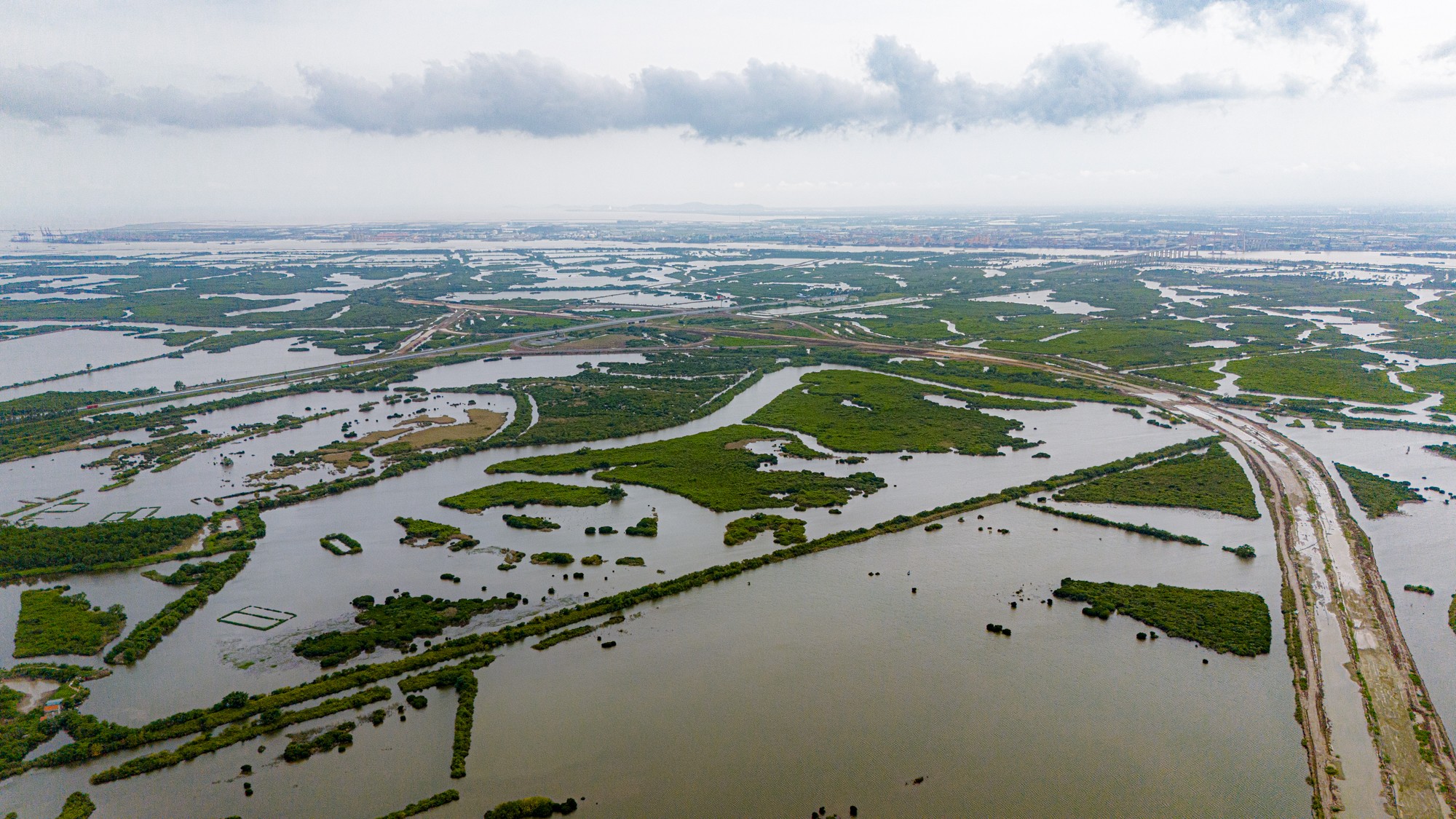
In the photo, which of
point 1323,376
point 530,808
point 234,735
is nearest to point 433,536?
point 234,735

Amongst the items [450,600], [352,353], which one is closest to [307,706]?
[450,600]

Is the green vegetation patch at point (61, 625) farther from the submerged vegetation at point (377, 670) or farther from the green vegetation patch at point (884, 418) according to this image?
the green vegetation patch at point (884, 418)

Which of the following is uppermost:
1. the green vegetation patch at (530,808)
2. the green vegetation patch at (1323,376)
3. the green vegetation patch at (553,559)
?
the green vegetation patch at (1323,376)

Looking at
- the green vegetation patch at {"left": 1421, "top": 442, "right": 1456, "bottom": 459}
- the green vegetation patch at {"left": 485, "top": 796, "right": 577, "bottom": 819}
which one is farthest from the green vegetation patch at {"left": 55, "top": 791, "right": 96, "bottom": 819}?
the green vegetation patch at {"left": 1421, "top": 442, "right": 1456, "bottom": 459}

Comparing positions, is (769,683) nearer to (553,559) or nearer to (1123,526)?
(553,559)

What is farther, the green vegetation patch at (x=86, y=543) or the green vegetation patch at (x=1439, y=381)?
the green vegetation patch at (x=1439, y=381)

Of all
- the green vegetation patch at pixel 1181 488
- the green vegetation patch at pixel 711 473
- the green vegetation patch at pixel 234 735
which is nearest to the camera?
the green vegetation patch at pixel 234 735

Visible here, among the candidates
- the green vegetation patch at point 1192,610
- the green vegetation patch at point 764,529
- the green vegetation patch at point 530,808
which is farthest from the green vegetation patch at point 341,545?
the green vegetation patch at point 1192,610
